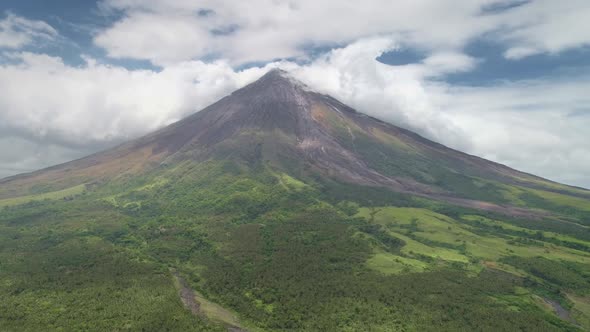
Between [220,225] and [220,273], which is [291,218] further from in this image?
[220,273]

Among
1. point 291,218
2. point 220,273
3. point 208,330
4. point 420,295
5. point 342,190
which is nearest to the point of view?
point 208,330

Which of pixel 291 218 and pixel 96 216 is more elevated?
pixel 291 218

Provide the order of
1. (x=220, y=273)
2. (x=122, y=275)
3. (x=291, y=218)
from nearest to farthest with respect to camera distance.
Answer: (x=122, y=275) → (x=220, y=273) → (x=291, y=218)

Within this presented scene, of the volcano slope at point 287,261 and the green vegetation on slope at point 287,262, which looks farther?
the volcano slope at point 287,261

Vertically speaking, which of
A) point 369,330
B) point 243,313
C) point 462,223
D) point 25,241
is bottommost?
point 25,241

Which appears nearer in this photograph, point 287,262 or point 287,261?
point 287,262

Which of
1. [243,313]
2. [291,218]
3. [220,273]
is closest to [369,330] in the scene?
[243,313]

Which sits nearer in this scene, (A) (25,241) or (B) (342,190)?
(A) (25,241)

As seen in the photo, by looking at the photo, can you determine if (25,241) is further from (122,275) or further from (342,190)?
(342,190)

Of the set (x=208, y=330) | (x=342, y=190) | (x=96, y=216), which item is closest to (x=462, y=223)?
(x=342, y=190)

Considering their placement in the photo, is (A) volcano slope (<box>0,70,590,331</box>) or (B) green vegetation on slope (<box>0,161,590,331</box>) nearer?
(B) green vegetation on slope (<box>0,161,590,331</box>)
